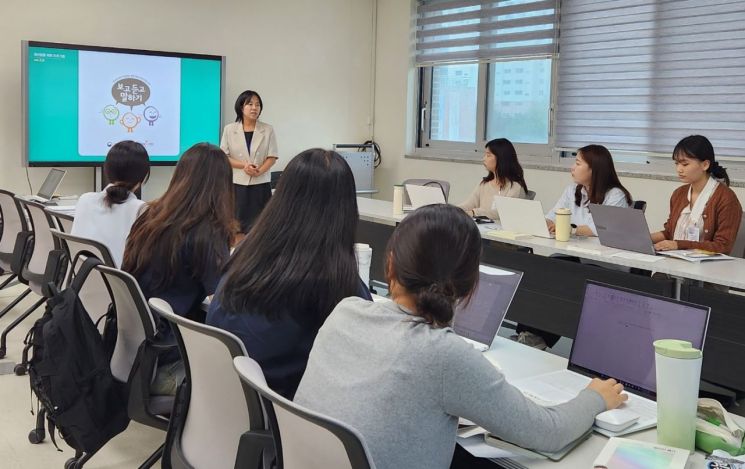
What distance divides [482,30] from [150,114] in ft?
9.61

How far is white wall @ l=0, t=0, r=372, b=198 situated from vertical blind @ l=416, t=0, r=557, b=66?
724mm

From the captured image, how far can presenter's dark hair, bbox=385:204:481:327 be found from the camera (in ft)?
4.54

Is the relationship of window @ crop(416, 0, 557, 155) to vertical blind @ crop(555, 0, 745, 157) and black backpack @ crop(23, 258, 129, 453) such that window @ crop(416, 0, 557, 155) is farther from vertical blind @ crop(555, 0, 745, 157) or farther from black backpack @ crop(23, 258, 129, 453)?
black backpack @ crop(23, 258, 129, 453)

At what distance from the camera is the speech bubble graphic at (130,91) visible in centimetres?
597

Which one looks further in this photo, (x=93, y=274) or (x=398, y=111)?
(x=398, y=111)

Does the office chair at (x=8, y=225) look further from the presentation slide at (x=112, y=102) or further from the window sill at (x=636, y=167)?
the window sill at (x=636, y=167)

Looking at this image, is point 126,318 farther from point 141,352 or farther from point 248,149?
point 248,149

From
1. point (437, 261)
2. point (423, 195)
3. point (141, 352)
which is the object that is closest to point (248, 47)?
point (423, 195)

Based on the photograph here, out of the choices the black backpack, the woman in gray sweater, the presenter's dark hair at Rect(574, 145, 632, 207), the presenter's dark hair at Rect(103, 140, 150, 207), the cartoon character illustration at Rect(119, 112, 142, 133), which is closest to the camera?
the woman in gray sweater

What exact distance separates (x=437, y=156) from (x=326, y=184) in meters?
5.49

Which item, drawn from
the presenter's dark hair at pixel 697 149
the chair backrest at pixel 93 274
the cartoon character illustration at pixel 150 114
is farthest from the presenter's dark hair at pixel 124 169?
the cartoon character illustration at pixel 150 114

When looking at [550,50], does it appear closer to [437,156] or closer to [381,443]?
[437,156]

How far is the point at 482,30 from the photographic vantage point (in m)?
6.69

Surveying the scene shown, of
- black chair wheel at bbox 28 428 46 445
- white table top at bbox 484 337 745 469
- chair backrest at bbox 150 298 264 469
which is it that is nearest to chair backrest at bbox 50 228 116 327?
black chair wheel at bbox 28 428 46 445
